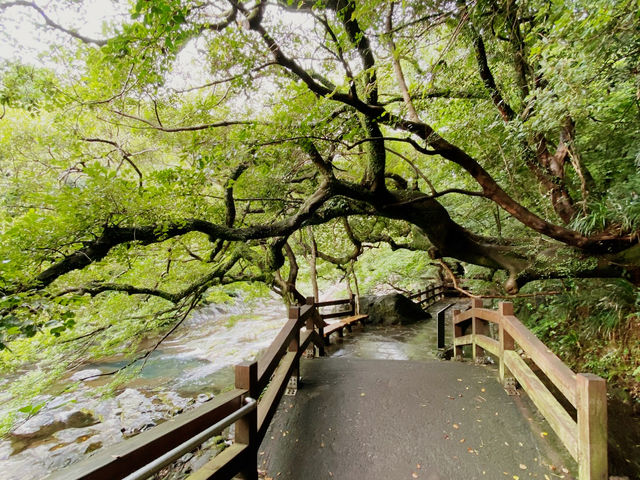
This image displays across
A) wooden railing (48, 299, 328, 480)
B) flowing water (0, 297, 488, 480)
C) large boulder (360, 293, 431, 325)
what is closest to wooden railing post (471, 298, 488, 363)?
flowing water (0, 297, 488, 480)

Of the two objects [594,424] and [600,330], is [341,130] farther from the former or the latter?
[600,330]

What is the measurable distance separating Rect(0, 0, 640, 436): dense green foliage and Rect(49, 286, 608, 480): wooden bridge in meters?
1.19

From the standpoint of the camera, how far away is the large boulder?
10.6 m

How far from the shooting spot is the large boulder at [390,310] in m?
10.6

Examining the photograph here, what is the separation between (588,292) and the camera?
5.04 metres

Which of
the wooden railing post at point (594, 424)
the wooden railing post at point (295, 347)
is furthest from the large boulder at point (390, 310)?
the wooden railing post at point (594, 424)

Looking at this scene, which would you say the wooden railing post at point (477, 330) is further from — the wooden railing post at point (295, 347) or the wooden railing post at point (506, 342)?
the wooden railing post at point (295, 347)

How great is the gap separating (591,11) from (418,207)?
274cm

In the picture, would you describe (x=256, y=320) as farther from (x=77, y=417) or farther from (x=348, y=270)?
(x=77, y=417)

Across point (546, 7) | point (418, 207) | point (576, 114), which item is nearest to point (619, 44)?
point (576, 114)

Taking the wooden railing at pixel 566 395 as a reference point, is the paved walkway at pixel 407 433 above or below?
below

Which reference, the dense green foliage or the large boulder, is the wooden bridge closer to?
the dense green foliage

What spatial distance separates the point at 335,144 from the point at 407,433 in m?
3.93

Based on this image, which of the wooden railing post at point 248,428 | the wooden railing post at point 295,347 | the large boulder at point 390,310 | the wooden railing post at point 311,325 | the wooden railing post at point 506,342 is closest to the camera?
the wooden railing post at point 248,428
